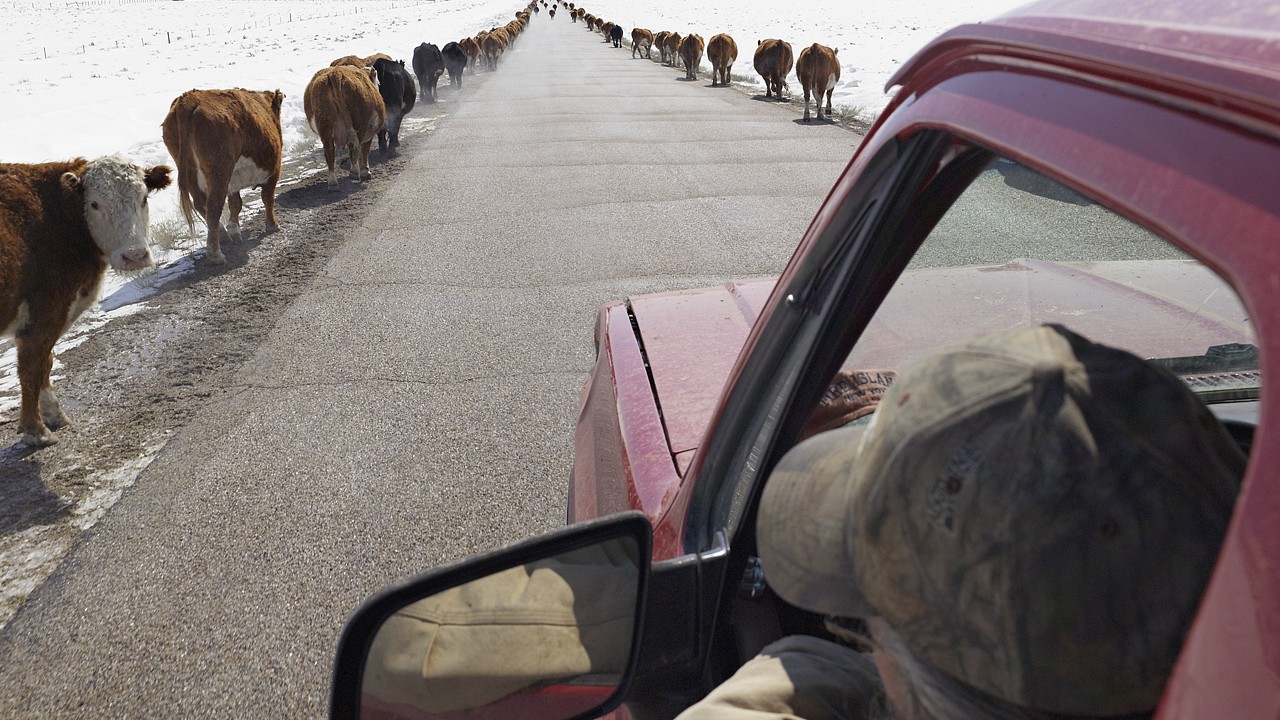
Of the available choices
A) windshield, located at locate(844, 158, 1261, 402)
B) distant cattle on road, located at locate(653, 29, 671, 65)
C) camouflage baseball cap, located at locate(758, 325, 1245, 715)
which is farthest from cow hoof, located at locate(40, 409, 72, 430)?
distant cattle on road, located at locate(653, 29, 671, 65)

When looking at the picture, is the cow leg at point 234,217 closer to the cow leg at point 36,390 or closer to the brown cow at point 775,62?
the cow leg at point 36,390

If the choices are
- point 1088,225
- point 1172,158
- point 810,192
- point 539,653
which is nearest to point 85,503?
point 539,653

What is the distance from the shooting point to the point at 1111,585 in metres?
0.68

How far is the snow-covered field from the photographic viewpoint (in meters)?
14.5

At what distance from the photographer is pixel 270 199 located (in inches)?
379

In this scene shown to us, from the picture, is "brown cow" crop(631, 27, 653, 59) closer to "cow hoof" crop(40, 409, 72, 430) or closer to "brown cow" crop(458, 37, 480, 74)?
"brown cow" crop(458, 37, 480, 74)

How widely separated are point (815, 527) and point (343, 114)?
40.3 feet

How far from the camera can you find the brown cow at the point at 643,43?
43219mm

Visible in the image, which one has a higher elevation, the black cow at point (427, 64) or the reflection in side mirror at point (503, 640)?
the reflection in side mirror at point (503, 640)

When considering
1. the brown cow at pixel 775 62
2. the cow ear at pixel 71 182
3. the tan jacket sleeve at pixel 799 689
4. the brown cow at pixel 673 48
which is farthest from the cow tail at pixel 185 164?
the brown cow at pixel 673 48

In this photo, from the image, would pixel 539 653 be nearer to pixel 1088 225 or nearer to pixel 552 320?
pixel 1088 225

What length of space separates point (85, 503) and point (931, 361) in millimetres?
4722

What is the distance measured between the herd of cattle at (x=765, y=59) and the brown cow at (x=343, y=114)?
857cm

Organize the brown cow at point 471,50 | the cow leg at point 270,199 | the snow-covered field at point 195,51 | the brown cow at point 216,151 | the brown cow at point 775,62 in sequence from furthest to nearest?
the brown cow at point 471,50 → the brown cow at point 775,62 → the snow-covered field at point 195,51 → the cow leg at point 270,199 → the brown cow at point 216,151
